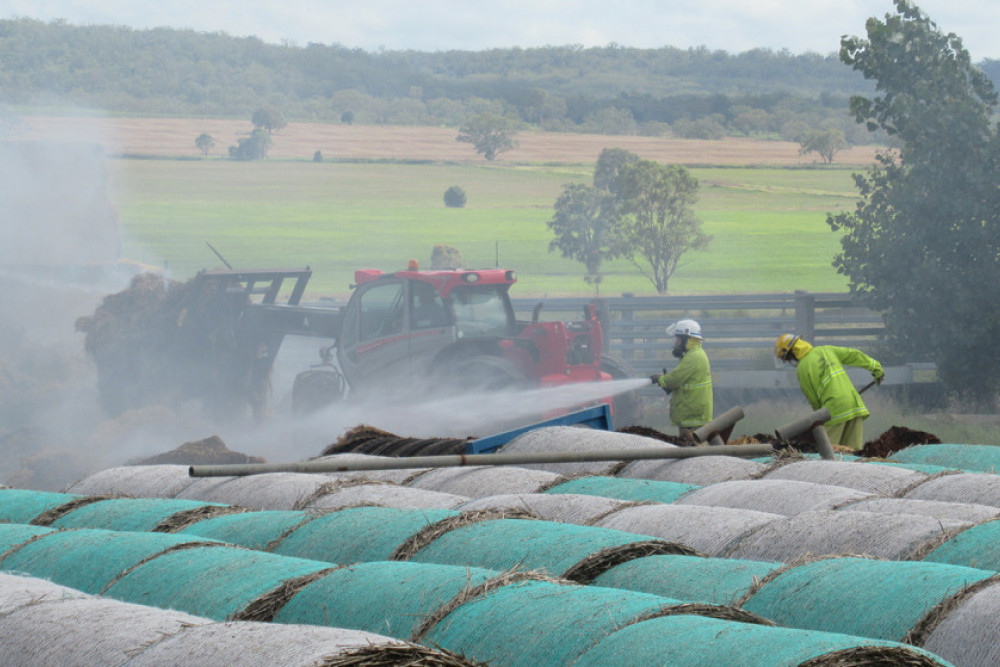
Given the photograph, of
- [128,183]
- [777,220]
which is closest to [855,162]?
[777,220]

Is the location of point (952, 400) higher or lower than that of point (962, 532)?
lower

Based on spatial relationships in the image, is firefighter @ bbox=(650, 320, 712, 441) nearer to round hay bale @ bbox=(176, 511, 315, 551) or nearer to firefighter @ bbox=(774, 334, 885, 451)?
firefighter @ bbox=(774, 334, 885, 451)

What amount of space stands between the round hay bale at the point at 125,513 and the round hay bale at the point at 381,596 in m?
2.49

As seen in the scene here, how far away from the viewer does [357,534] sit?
5852 millimetres

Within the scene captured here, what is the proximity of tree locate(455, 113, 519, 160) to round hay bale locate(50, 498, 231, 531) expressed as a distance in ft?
175

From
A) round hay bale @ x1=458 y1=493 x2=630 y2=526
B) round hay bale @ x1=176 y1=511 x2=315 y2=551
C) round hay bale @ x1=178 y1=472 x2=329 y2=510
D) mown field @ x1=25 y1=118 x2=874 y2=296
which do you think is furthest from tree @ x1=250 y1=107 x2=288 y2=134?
round hay bale @ x1=458 y1=493 x2=630 y2=526

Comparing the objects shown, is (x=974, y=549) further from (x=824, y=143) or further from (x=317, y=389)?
(x=824, y=143)

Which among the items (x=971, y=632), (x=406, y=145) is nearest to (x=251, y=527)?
(x=971, y=632)

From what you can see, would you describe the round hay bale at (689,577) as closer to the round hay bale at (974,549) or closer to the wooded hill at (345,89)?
the round hay bale at (974,549)

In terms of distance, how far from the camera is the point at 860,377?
2200 centimetres

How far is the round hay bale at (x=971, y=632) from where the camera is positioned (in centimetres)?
398

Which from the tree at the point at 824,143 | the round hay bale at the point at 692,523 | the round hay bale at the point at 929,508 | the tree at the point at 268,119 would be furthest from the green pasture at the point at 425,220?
the round hay bale at the point at 929,508

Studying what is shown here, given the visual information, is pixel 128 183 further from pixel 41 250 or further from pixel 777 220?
pixel 777 220

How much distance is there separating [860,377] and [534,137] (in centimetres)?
4438
